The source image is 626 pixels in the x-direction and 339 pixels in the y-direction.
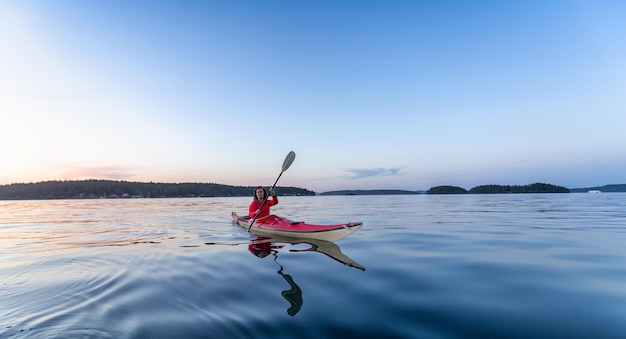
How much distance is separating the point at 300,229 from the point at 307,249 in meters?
1.68

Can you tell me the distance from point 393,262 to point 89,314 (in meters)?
6.50

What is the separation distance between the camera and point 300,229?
12117mm

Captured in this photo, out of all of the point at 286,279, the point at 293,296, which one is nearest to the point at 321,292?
the point at 293,296

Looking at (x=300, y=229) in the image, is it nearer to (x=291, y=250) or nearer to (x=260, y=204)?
(x=291, y=250)

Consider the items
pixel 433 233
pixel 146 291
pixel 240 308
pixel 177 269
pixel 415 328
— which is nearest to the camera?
pixel 415 328

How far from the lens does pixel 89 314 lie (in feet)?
14.5

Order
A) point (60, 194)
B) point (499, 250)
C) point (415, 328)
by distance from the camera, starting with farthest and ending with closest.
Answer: point (60, 194) < point (499, 250) < point (415, 328)

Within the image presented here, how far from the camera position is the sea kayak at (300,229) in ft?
35.1

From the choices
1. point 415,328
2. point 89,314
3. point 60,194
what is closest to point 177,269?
point 89,314

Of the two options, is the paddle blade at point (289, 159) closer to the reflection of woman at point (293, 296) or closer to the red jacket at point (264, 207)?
the red jacket at point (264, 207)

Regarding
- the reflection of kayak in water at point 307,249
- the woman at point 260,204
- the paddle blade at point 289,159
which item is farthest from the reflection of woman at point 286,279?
the paddle blade at point 289,159

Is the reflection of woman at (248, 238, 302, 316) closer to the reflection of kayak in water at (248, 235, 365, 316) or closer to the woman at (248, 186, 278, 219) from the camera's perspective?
the reflection of kayak in water at (248, 235, 365, 316)

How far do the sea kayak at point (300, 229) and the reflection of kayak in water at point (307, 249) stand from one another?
223 millimetres

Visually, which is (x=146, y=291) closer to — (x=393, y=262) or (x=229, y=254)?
(x=229, y=254)
